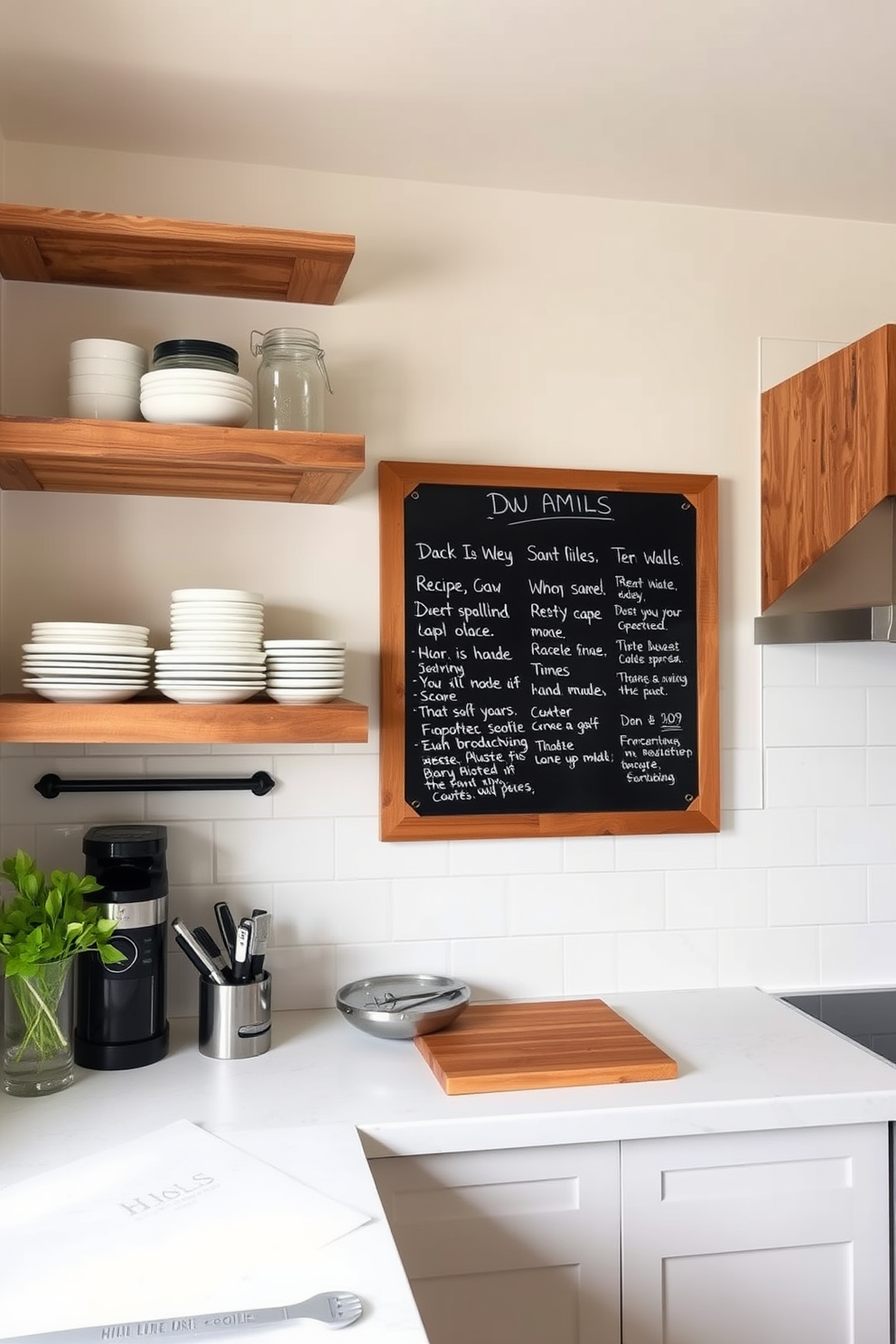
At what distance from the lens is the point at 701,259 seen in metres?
2.37

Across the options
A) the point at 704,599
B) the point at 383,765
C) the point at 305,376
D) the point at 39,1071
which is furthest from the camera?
the point at 704,599

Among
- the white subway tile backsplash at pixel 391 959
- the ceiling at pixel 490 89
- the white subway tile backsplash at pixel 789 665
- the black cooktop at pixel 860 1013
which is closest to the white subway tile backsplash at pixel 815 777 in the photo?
the white subway tile backsplash at pixel 789 665

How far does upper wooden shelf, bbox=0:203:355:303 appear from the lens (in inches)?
72.7

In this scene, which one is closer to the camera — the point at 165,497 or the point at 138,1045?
the point at 138,1045

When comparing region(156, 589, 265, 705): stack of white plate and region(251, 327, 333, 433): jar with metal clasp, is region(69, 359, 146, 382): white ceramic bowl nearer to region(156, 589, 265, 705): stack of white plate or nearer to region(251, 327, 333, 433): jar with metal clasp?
region(251, 327, 333, 433): jar with metal clasp

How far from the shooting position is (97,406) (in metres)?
1.93

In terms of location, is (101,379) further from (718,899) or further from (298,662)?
(718,899)

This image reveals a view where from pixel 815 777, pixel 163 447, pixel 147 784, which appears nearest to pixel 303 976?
pixel 147 784

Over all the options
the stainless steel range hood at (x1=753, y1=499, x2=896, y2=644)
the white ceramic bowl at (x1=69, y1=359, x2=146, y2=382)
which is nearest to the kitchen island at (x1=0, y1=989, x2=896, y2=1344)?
the stainless steel range hood at (x1=753, y1=499, x2=896, y2=644)

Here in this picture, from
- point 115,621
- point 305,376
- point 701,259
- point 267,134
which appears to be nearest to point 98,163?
point 267,134

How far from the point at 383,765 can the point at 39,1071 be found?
2.65 ft

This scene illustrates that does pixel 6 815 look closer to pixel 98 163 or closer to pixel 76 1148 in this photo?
pixel 76 1148

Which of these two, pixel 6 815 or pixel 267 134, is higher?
pixel 267 134

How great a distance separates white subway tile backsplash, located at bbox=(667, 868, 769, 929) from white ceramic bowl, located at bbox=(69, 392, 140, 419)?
4.69 feet
